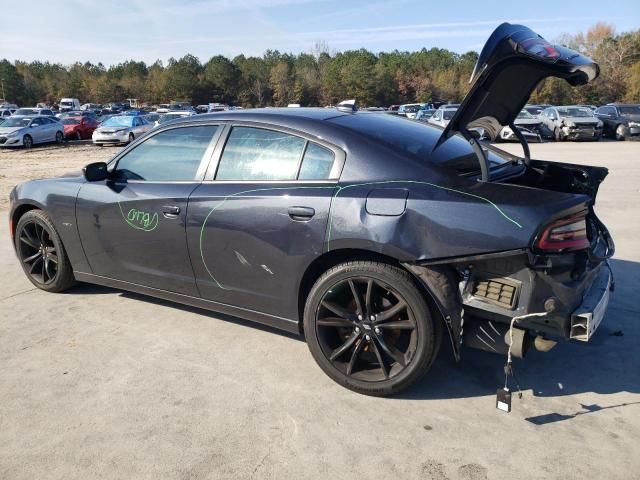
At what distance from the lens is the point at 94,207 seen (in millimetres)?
4137

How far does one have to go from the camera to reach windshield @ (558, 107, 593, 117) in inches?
940

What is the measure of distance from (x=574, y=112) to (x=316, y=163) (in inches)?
977

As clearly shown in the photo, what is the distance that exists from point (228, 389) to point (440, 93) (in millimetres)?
92442

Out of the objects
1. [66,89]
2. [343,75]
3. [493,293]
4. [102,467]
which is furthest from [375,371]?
[66,89]

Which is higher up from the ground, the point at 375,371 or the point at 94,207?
the point at 94,207

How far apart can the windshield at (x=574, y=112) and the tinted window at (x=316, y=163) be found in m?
23.9

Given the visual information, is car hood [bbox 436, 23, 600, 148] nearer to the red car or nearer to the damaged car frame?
the damaged car frame

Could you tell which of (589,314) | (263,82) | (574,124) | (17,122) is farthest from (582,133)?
(263,82)

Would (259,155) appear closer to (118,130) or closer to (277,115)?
(277,115)

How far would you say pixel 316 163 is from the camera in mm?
3232

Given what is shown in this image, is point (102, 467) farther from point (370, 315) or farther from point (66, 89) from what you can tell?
point (66, 89)

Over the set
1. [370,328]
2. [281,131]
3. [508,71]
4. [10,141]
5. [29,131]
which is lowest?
[10,141]

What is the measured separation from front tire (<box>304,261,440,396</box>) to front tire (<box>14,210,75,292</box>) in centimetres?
256

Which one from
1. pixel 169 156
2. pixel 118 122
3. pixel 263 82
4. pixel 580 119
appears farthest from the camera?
pixel 263 82
